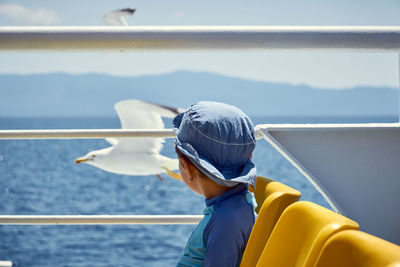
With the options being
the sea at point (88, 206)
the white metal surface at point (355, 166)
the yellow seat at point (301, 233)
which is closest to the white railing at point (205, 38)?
the white metal surface at point (355, 166)

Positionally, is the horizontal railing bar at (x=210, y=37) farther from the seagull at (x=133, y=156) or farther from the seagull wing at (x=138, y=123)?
the seagull at (x=133, y=156)

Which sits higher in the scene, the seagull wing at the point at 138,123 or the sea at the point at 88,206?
the seagull wing at the point at 138,123

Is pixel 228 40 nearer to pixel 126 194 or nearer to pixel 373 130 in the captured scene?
pixel 373 130

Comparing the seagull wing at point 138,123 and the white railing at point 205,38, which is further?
the seagull wing at point 138,123

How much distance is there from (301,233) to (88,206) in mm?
25946

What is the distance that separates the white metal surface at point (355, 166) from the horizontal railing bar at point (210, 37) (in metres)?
0.19

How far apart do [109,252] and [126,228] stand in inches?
150

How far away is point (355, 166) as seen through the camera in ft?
→ 4.17

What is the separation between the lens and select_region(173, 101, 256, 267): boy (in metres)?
0.94

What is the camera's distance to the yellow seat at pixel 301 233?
557 mm

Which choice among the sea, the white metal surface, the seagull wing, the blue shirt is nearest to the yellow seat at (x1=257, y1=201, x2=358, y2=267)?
the blue shirt

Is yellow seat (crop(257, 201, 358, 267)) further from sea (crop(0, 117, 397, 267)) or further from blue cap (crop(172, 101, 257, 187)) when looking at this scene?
Result: sea (crop(0, 117, 397, 267))

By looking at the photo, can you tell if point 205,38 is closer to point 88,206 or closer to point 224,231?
point 224,231

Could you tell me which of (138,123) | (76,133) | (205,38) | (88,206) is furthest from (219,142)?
(88,206)
